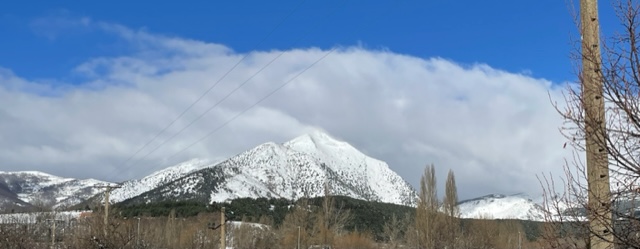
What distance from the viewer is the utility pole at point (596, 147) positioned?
18.0 feet

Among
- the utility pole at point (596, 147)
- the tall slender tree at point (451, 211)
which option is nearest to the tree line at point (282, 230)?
the tall slender tree at point (451, 211)

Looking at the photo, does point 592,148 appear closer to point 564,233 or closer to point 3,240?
point 564,233

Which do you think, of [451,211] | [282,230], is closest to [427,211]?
[451,211]

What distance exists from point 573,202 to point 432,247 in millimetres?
62332

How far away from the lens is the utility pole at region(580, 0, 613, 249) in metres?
5.50

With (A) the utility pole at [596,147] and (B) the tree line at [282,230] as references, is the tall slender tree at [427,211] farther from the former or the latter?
(A) the utility pole at [596,147]

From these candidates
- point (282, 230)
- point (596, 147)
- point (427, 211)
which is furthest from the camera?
point (282, 230)

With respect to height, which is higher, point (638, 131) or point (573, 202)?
point (638, 131)

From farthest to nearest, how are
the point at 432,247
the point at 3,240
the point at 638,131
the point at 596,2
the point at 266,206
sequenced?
the point at 266,206 → the point at 432,247 → the point at 3,240 → the point at 596,2 → the point at 638,131

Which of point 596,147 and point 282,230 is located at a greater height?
point 596,147

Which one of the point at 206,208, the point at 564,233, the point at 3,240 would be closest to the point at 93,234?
the point at 3,240

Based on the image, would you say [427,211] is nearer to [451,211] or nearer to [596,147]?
[451,211]

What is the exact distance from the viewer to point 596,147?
561cm

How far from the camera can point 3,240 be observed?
2978 centimetres
